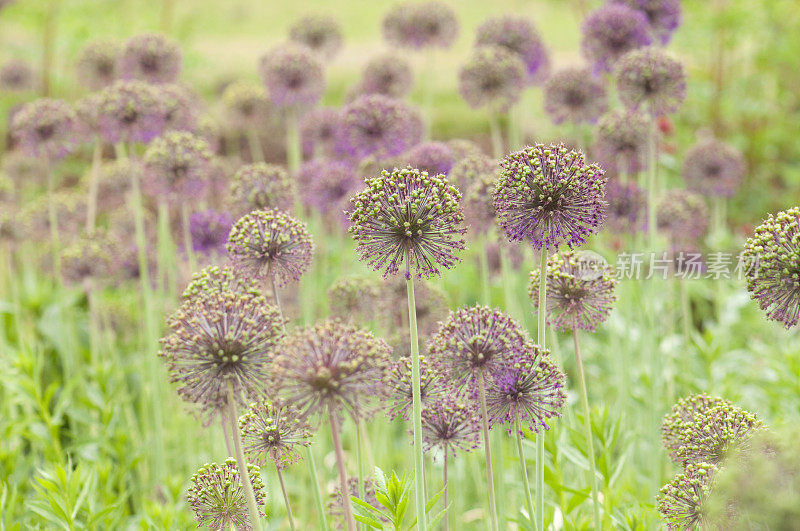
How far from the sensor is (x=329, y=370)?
1979 millimetres

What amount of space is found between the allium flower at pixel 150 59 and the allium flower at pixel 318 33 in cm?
118

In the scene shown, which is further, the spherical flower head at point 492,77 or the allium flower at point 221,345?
the spherical flower head at point 492,77

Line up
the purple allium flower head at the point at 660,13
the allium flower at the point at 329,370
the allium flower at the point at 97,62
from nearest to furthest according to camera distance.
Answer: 1. the allium flower at the point at 329,370
2. the purple allium flower head at the point at 660,13
3. the allium flower at the point at 97,62

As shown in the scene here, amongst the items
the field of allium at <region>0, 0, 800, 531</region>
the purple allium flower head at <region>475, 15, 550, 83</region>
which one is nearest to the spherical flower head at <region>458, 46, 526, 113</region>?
the field of allium at <region>0, 0, 800, 531</region>

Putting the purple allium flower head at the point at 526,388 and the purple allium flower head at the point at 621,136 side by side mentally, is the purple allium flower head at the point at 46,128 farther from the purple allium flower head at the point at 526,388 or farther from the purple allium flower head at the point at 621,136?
the purple allium flower head at the point at 526,388

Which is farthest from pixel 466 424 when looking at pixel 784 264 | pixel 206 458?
pixel 206 458

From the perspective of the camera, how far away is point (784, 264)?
2.29 metres

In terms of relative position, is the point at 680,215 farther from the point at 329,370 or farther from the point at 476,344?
the point at 329,370

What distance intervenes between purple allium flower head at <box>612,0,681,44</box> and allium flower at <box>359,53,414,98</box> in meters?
1.77

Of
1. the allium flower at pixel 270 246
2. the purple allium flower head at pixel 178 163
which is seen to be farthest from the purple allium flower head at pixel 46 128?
the allium flower at pixel 270 246

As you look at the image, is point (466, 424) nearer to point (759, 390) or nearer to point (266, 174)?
point (266, 174)

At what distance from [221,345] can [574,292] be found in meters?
1.24

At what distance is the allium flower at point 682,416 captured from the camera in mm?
2578

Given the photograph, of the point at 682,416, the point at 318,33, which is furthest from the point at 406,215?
the point at 318,33
